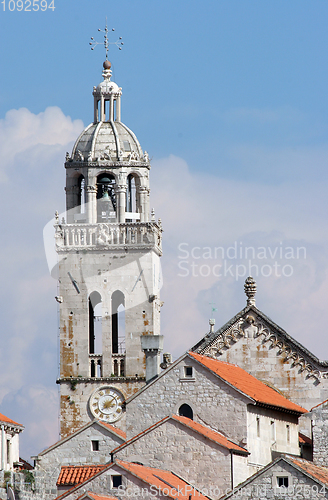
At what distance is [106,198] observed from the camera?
87.8 meters

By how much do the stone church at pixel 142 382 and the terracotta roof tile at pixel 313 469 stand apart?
129 millimetres

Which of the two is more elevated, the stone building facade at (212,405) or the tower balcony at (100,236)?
the tower balcony at (100,236)

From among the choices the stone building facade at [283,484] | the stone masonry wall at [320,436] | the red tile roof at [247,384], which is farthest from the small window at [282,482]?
the stone masonry wall at [320,436]

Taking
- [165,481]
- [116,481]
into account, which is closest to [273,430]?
[165,481]

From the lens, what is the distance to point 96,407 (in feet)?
278

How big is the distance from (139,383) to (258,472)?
28.9m

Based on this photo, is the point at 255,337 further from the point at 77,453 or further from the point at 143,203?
the point at 143,203

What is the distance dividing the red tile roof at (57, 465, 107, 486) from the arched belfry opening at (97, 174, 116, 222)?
866 inches

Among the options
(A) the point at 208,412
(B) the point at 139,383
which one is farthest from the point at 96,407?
(A) the point at 208,412

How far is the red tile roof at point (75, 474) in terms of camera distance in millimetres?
66500

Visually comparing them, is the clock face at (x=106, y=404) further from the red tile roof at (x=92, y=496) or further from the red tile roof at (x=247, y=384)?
the red tile roof at (x=92, y=496)

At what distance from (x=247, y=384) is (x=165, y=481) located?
27.2 ft

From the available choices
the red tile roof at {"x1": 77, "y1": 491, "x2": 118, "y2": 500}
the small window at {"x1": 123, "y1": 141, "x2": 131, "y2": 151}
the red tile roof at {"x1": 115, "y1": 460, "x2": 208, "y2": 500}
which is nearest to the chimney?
the red tile roof at {"x1": 115, "y1": 460, "x2": 208, "y2": 500}

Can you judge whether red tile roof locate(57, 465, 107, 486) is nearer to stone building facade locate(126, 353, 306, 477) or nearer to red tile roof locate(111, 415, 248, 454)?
stone building facade locate(126, 353, 306, 477)
